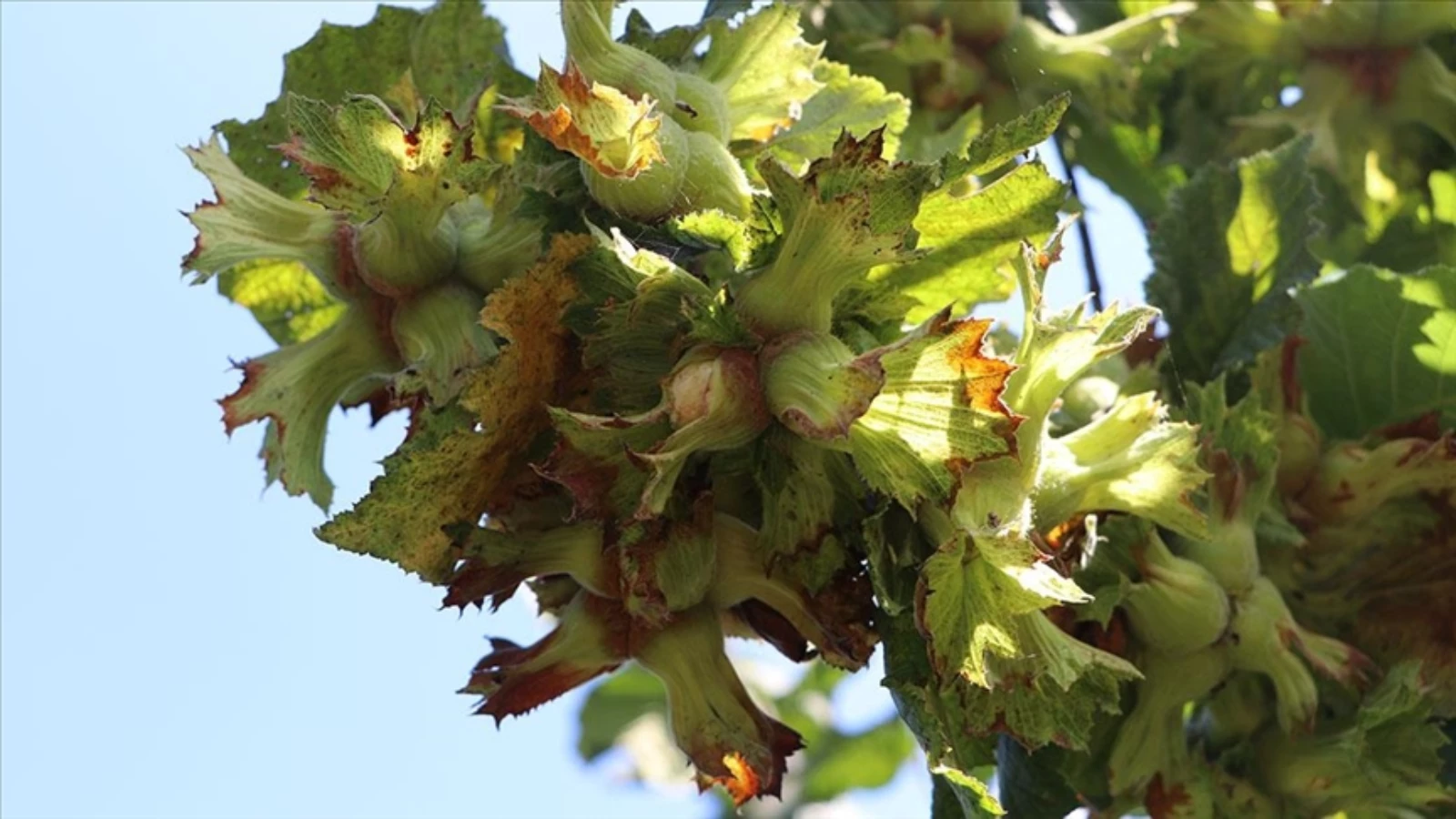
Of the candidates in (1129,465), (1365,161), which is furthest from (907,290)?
(1365,161)

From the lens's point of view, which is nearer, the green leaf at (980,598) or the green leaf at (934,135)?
the green leaf at (980,598)

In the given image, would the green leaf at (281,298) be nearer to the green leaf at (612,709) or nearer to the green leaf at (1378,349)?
the green leaf at (1378,349)

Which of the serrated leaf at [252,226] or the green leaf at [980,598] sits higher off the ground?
the serrated leaf at [252,226]

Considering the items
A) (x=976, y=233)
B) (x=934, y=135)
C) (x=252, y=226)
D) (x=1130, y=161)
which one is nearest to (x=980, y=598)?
(x=976, y=233)

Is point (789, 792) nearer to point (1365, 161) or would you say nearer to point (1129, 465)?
point (1365, 161)

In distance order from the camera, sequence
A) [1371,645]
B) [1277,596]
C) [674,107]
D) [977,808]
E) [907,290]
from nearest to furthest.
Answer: [977,808]
[674,107]
[907,290]
[1277,596]
[1371,645]

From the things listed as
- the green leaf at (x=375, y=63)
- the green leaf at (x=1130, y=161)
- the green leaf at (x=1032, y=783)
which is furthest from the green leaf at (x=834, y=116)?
the green leaf at (x=1130, y=161)

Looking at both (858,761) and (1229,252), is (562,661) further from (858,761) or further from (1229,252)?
(858,761)
